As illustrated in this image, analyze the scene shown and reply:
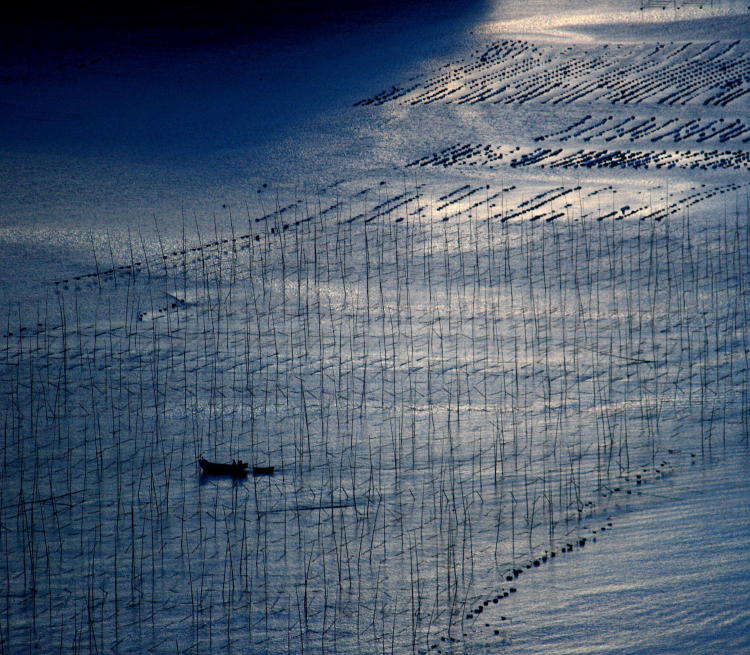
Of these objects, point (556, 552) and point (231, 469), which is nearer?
point (556, 552)

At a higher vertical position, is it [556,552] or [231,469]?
[231,469]

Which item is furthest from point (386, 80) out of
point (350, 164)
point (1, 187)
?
point (1, 187)

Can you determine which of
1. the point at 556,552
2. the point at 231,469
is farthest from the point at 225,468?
the point at 556,552

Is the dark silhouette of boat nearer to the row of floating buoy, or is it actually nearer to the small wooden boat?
the small wooden boat

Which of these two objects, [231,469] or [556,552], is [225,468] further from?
[556,552]

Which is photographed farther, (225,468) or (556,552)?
(225,468)

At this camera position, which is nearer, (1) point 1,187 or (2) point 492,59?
(1) point 1,187

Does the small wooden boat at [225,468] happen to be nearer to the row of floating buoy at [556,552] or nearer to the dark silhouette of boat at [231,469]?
the dark silhouette of boat at [231,469]

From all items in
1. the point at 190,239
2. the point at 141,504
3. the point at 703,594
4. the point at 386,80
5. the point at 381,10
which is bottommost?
the point at 703,594

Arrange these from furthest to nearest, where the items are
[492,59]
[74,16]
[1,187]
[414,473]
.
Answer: [74,16] → [492,59] → [1,187] → [414,473]

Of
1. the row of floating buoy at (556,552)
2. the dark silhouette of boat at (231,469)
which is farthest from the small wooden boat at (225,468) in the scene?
the row of floating buoy at (556,552)

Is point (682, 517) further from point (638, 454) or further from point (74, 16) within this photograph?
point (74, 16)
